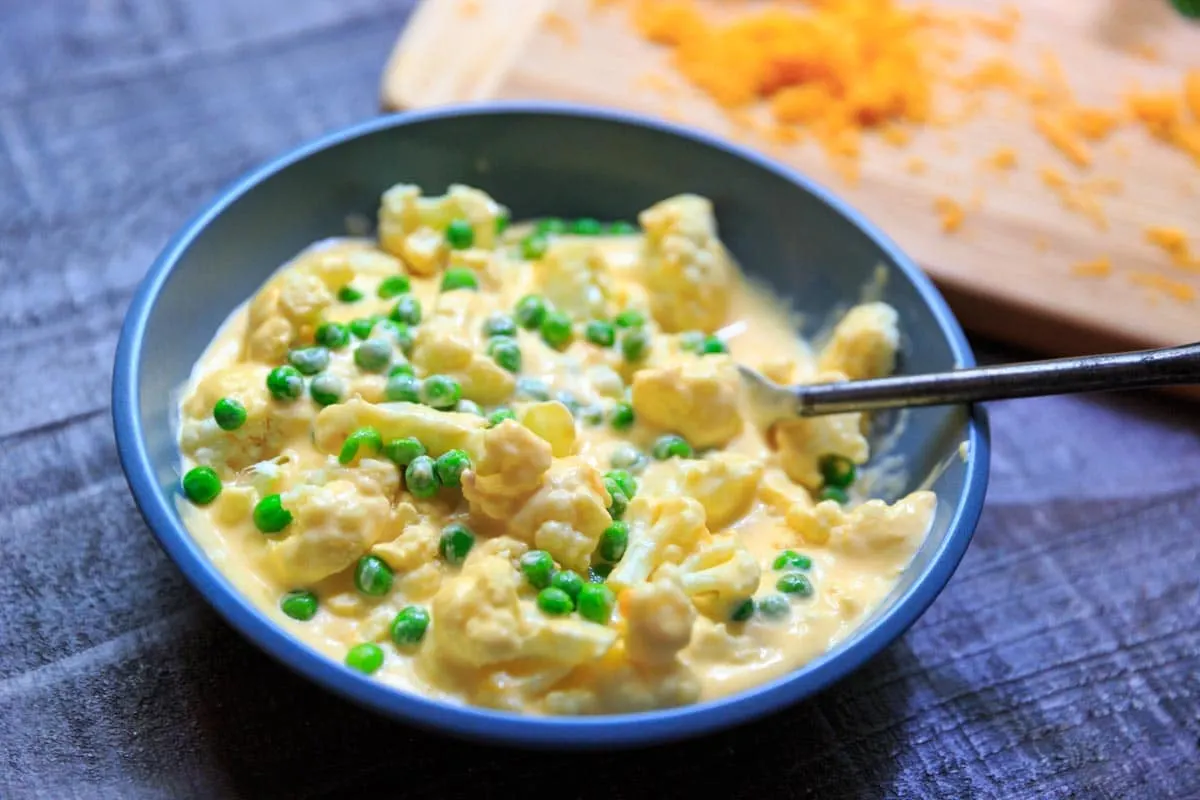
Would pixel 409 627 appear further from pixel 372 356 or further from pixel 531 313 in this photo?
pixel 531 313

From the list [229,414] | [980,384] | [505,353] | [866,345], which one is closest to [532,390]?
[505,353]

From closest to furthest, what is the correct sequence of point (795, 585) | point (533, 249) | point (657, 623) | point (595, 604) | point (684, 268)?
1. point (657, 623)
2. point (595, 604)
3. point (795, 585)
4. point (684, 268)
5. point (533, 249)

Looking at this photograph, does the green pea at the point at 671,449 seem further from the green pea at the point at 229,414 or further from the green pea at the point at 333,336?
the green pea at the point at 229,414

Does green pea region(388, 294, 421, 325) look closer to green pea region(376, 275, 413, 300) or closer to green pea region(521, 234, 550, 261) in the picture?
green pea region(376, 275, 413, 300)

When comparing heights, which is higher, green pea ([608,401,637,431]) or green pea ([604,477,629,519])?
green pea ([604,477,629,519])

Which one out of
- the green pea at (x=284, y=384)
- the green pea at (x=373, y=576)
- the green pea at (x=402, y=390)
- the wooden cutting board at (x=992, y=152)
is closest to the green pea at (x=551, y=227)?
the wooden cutting board at (x=992, y=152)

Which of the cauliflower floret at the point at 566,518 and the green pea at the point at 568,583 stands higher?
the cauliflower floret at the point at 566,518

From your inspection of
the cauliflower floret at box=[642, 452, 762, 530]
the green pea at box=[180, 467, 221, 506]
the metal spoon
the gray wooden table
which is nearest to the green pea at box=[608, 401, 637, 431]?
the cauliflower floret at box=[642, 452, 762, 530]
